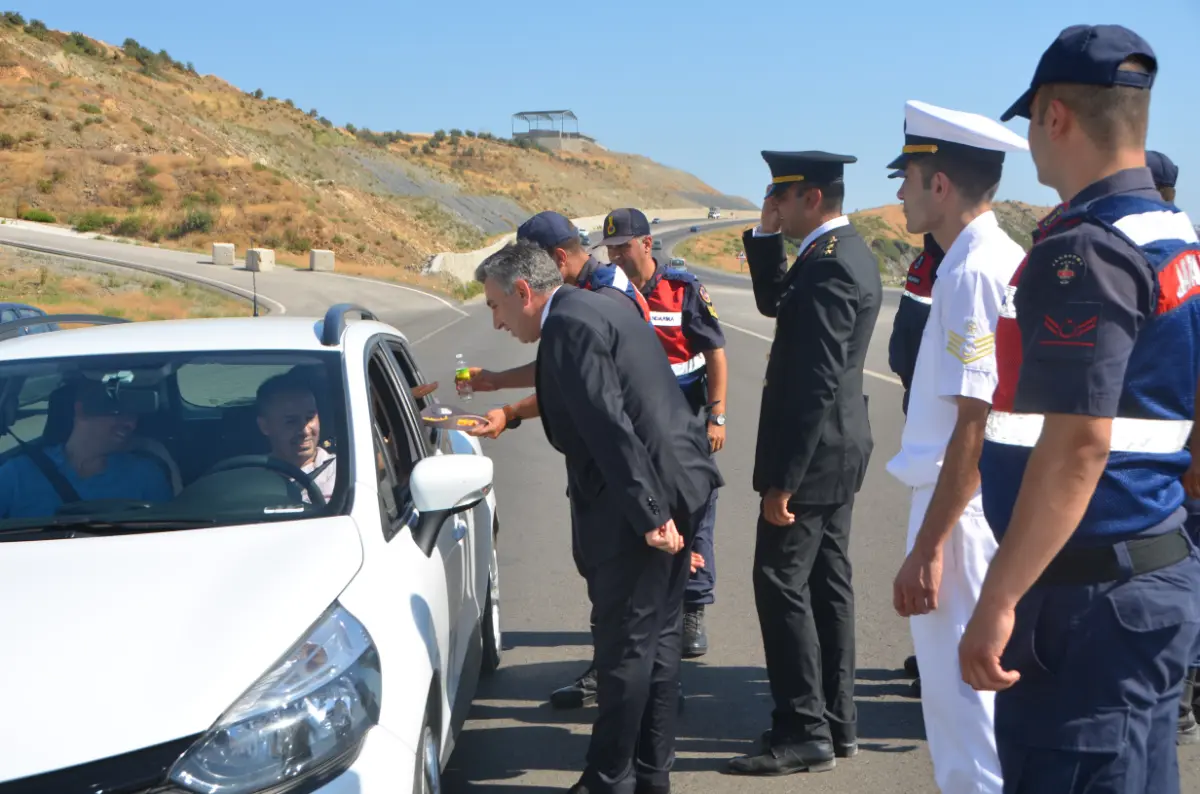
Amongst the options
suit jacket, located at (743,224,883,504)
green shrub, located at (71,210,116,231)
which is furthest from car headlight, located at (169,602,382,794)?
green shrub, located at (71,210,116,231)

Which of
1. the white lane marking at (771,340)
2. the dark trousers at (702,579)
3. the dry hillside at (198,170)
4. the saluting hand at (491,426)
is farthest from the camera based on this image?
the dry hillside at (198,170)

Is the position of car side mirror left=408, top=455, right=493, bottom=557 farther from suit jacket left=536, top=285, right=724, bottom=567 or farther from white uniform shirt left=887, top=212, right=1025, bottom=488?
white uniform shirt left=887, top=212, right=1025, bottom=488

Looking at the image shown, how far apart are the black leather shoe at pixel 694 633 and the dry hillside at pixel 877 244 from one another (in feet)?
189

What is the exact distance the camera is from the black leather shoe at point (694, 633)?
5230 millimetres

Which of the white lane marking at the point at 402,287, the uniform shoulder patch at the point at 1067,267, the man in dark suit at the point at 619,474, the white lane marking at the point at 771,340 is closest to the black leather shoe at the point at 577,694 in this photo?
the man in dark suit at the point at 619,474

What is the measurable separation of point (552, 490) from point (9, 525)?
6.09 m

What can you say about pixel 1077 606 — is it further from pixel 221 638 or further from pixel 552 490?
pixel 552 490

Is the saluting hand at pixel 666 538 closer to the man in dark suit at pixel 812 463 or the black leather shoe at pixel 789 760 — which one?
the man in dark suit at pixel 812 463

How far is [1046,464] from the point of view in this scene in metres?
1.95

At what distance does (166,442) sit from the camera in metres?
3.53

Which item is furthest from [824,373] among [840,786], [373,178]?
[373,178]

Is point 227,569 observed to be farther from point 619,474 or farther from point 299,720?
point 619,474

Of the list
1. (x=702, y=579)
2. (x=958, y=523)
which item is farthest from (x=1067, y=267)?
(x=702, y=579)

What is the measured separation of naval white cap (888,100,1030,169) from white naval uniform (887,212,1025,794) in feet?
0.66
